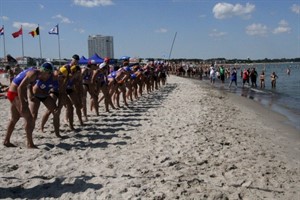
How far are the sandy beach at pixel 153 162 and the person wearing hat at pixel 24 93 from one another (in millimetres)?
461

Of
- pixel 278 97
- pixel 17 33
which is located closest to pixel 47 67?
pixel 278 97

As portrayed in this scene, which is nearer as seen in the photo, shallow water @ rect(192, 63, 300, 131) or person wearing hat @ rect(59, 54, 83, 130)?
person wearing hat @ rect(59, 54, 83, 130)

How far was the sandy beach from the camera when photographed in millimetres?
4699

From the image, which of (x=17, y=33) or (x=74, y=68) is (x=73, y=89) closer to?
(x=74, y=68)

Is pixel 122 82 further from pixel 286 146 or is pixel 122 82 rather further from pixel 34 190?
pixel 34 190

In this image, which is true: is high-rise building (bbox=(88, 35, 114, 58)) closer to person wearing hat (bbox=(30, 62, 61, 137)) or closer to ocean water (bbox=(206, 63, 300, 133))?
ocean water (bbox=(206, 63, 300, 133))

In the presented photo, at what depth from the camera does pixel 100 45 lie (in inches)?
1812

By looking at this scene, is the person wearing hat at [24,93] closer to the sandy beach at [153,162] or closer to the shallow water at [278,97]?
the sandy beach at [153,162]

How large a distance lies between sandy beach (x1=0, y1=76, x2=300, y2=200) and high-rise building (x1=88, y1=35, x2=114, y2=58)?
36.2 meters

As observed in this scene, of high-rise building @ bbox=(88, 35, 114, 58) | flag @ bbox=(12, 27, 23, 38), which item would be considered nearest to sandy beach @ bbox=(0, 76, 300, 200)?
flag @ bbox=(12, 27, 23, 38)

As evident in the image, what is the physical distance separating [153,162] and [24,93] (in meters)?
2.41

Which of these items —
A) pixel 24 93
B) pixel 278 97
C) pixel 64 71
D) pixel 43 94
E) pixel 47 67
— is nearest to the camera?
pixel 24 93

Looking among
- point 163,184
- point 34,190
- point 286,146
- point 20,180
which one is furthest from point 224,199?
point 286,146

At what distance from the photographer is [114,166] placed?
→ 563cm
